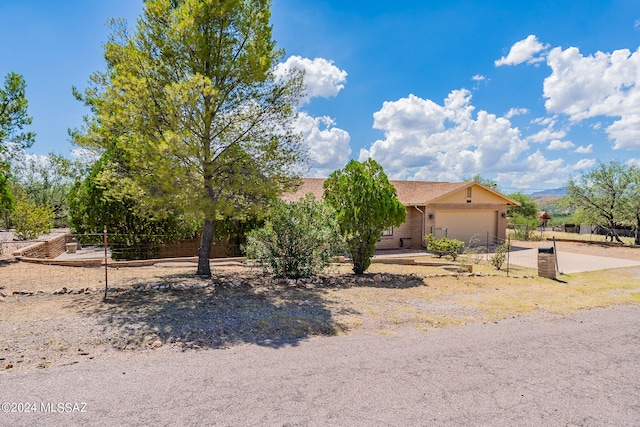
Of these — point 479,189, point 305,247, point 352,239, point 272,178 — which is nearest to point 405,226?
point 479,189

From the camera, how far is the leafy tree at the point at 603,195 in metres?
23.8

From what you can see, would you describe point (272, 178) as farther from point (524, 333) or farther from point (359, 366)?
point (524, 333)

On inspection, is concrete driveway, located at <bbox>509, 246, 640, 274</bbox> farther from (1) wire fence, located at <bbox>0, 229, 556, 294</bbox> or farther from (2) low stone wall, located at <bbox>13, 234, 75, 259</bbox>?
(2) low stone wall, located at <bbox>13, 234, 75, 259</bbox>

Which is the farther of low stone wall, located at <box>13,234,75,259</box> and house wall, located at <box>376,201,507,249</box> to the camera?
house wall, located at <box>376,201,507,249</box>

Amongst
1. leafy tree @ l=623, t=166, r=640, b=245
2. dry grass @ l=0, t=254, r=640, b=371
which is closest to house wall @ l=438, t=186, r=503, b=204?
leafy tree @ l=623, t=166, r=640, b=245

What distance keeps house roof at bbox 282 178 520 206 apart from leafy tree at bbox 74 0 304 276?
33.7ft

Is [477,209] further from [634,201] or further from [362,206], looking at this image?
[362,206]

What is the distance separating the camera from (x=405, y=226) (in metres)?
20.4

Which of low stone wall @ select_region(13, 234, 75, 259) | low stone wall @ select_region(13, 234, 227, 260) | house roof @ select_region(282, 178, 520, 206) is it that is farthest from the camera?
house roof @ select_region(282, 178, 520, 206)

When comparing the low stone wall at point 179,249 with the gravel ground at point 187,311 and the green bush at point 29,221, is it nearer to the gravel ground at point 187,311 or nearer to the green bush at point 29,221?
the green bush at point 29,221

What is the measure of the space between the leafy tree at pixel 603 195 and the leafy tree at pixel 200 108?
25.3 m

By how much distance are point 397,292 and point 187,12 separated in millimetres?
7832

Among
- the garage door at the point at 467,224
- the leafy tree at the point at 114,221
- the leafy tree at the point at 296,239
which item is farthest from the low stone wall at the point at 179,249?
the garage door at the point at 467,224

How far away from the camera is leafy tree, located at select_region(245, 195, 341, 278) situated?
951 centimetres
